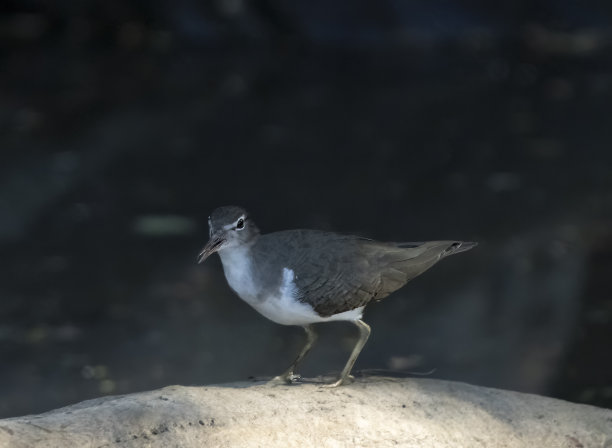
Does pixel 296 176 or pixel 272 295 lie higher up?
pixel 296 176

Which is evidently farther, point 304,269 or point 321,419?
point 304,269

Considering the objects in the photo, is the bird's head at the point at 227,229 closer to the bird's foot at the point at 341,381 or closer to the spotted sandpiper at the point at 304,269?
the spotted sandpiper at the point at 304,269

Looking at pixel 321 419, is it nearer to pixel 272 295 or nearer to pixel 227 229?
pixel 272 295

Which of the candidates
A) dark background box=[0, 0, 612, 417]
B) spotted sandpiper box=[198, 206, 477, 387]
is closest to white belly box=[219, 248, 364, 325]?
spotted sandpiper box=[198, 206, 477, 387]

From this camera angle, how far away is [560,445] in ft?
10.1

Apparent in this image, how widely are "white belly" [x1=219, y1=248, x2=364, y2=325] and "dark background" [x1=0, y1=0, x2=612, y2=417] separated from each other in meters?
1.70

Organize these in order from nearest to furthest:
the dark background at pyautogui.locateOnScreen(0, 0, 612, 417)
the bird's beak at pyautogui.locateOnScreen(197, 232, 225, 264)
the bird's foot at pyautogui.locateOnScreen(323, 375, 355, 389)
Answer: the bird's beak at pyautogui.locateOnScreen(197, 232, 225, 264) < the bird's foot at pyautogui.locateOnScreen(323, 375, 355, 389) < the dark background at pyautogui.locateOnScreen(0, 0, 612, 417)

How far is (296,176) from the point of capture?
614cm

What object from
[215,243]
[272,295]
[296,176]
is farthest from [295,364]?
[296,176]

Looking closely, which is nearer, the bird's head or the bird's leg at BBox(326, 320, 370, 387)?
the bird's head

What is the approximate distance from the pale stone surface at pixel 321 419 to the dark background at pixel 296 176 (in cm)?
158

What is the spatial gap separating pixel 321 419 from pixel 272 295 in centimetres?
49

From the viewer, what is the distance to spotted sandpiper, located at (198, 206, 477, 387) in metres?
3.12

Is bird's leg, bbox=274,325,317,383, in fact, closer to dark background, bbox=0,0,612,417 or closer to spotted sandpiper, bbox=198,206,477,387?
spotted sandpiper, bbox=198,206,477,387
